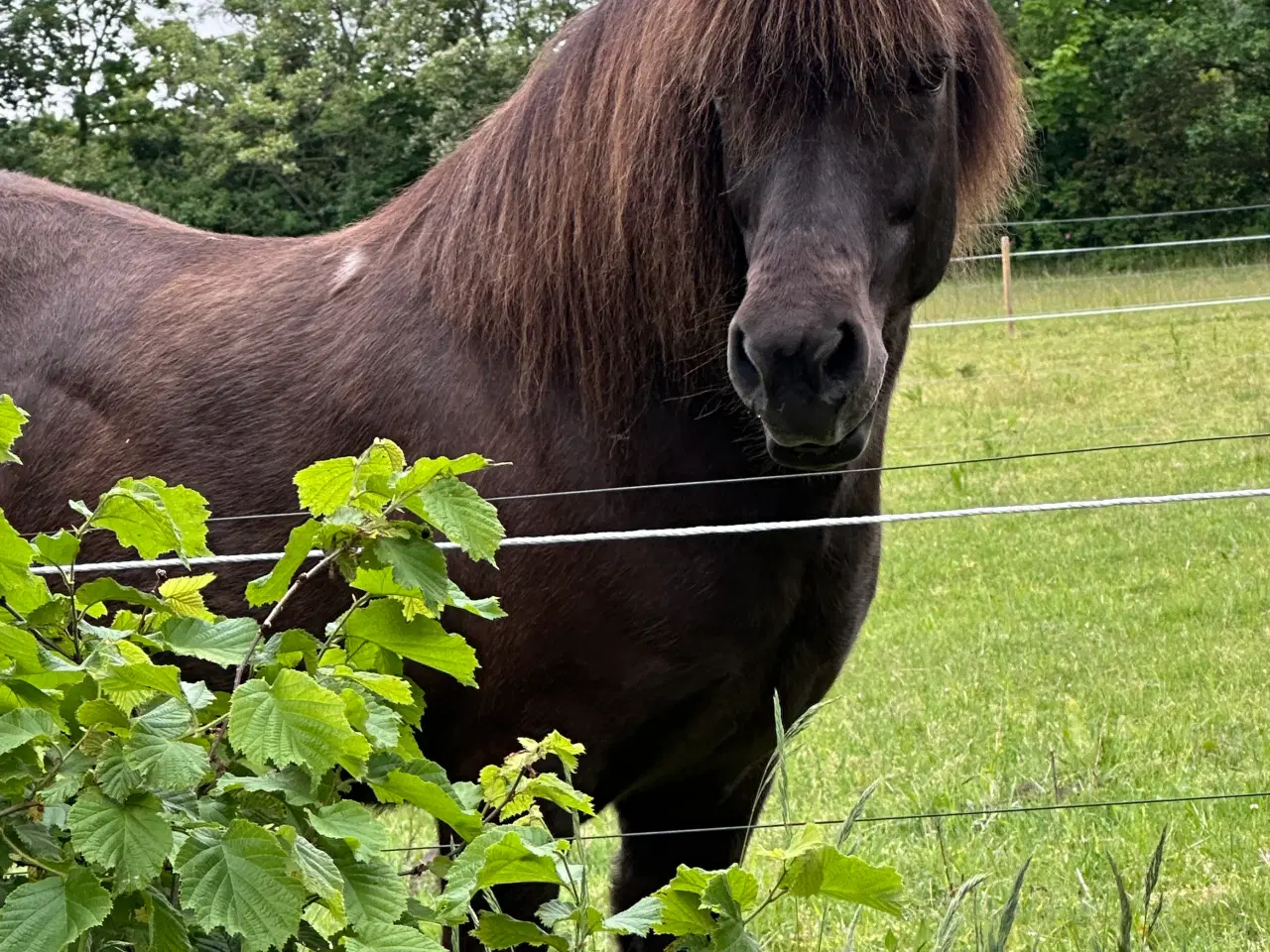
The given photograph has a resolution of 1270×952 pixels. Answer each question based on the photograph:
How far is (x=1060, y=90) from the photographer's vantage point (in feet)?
85.1

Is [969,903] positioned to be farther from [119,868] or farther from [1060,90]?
[1060,90]

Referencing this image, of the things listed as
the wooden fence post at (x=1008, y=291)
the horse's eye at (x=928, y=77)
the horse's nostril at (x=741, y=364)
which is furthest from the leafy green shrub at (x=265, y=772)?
the wooden fence post at (x=1008, y=291)

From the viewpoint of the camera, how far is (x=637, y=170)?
2.15m

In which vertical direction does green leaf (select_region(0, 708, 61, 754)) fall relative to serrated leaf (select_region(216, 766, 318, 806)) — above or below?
above

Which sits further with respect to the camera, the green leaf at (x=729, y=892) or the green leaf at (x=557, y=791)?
the green leaf at (x=557, y=791)

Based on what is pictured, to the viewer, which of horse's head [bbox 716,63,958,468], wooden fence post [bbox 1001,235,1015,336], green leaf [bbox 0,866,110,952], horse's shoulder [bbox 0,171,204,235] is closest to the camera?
green leaf [bbox 0,866,110,952]

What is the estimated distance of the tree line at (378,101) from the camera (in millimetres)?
22906

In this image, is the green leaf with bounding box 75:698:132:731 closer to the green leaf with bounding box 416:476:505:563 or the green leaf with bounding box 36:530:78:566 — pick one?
the green leaf with bounding box 36:530:78:566

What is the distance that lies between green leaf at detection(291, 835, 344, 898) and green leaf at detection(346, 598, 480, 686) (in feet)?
0.69

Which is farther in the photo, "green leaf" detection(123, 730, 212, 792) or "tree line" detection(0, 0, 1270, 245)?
"tree line" detection(0, 0, 1270, 245)

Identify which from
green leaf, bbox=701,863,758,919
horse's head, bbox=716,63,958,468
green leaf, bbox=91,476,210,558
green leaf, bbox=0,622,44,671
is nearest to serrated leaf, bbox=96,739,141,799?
green leaf, bbox=0,622,44,671

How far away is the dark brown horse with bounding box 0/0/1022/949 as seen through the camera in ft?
6.45

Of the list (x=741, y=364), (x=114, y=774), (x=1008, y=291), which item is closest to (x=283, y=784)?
(x=114, y=774)

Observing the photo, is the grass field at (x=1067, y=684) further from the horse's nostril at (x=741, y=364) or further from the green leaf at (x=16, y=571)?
the green leaf at (x=16, y=571)
